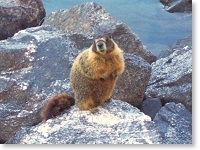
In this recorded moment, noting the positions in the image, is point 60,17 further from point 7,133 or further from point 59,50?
point 7,133

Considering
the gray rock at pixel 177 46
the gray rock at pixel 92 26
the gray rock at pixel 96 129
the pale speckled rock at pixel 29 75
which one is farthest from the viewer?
the gray rock at pixel 92 26

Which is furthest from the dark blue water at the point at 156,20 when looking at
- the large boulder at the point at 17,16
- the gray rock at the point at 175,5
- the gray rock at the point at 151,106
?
the large boulder at the point at 17,16

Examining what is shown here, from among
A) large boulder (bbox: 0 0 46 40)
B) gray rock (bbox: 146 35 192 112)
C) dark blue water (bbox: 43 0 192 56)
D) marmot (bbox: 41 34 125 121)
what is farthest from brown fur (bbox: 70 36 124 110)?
large boulder (bbox: 0 0 46 40)

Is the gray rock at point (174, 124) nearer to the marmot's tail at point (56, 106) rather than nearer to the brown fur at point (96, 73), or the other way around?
the brown fur at point (96, 73)

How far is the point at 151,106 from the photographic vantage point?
123 inches

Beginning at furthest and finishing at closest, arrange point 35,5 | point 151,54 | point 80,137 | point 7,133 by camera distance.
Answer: point 35,5
point 151,54
point 7,133
point 80,137

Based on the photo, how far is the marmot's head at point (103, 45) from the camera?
2.36 metres

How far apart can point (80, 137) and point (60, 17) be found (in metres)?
1.58

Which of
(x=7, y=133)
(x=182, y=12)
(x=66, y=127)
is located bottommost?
(x=7, y=133)

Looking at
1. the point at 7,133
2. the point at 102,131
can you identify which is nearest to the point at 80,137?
the point at 102,131

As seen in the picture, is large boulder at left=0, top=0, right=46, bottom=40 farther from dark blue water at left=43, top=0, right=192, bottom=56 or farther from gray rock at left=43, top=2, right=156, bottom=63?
dark blue water at left=43, top=0, right=192, bottom=56

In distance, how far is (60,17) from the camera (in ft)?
12.4

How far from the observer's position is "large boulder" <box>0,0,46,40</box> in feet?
12.9

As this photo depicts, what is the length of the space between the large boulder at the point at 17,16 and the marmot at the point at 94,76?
1443 millimetres
